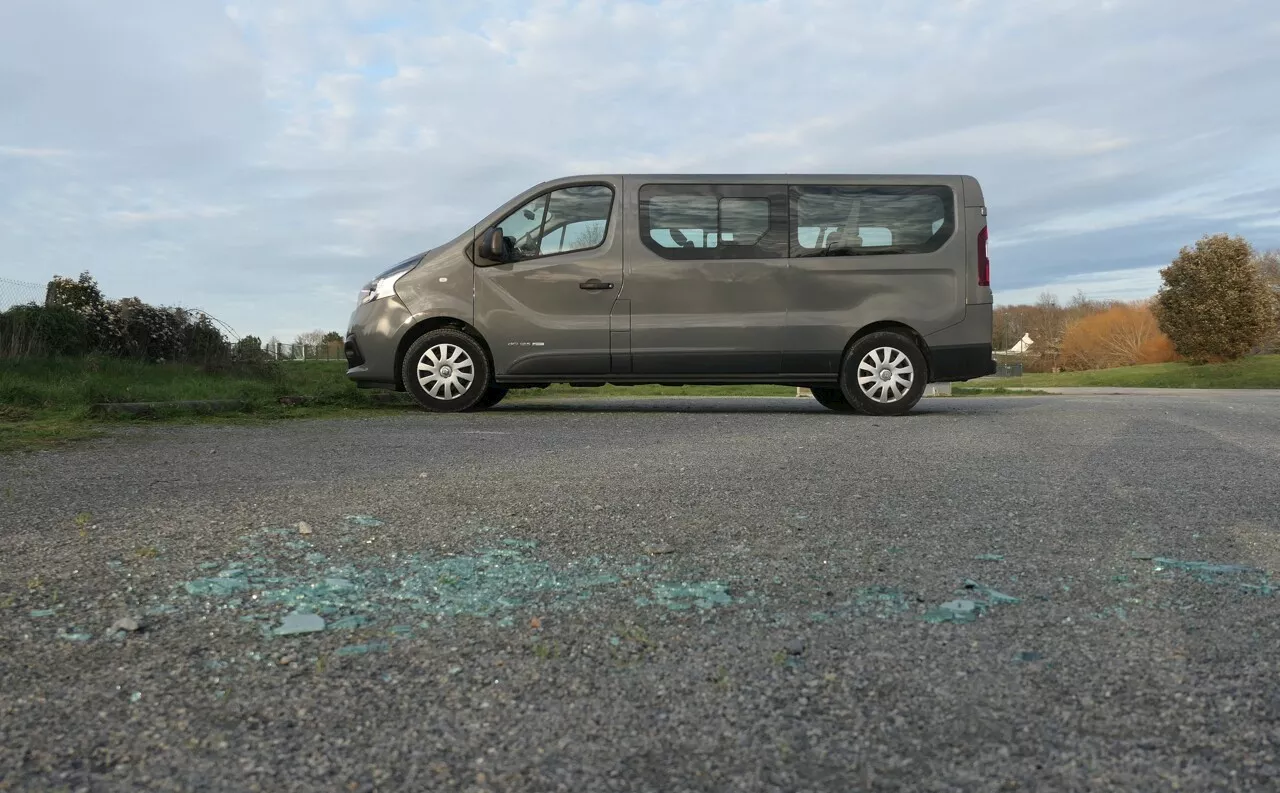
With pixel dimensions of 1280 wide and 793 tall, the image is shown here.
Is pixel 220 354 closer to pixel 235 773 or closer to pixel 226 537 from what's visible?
pixel 226 537

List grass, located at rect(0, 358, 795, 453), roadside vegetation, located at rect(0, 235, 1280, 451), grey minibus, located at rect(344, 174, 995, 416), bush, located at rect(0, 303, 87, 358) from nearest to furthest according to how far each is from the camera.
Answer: grass, located at rect(0, 358, 795, 453), roadside vegetation, located at rect(0, 235, 1280, 451), grey minibus, located at rect(344, 174, 995, 416), bush, located at rect(0, 303, 87, 358)

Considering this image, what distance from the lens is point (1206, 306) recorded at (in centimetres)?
4222

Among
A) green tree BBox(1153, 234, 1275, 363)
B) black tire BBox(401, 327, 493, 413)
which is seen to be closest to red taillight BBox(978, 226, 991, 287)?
black tire BBox(401, 327, 493, 413)

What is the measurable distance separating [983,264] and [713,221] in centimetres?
242

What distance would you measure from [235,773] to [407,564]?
1.17 m

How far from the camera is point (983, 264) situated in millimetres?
8008

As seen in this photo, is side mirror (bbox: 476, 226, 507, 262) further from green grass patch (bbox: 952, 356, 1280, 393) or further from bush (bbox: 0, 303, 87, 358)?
green grass patch (bbox: 952, 356, 1280, 393)

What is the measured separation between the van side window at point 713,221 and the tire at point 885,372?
44.5 inches

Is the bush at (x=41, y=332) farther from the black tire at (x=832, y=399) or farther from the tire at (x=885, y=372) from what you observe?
the tire at (x=885, y=372)

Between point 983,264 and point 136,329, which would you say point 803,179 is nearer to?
point 983,264

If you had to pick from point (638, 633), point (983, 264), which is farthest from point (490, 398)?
point (638, 633)

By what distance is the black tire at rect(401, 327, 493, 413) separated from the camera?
26.3 ft

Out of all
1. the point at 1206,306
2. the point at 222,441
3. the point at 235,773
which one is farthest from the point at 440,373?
the point at 1206,306

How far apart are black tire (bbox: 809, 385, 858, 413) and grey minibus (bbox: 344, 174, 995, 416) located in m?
0.77
